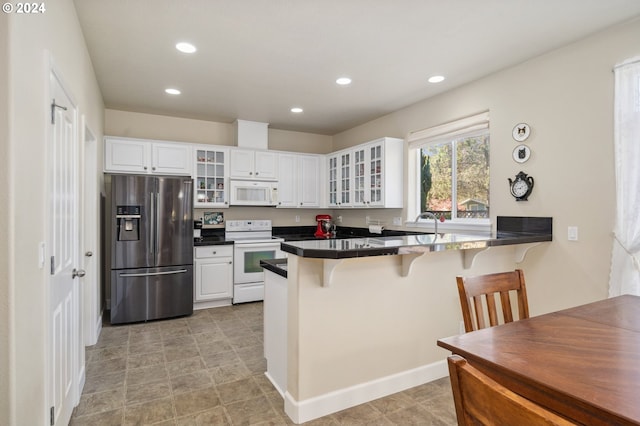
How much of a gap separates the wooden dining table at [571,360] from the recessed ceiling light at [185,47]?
2.82 m

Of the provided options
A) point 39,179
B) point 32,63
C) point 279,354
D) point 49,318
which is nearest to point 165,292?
point 279,354

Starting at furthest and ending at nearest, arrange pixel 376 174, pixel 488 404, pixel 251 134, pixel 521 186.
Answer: pixel 251 134 → pixel 376 174 → pixel 521 186 → pixel 488 404

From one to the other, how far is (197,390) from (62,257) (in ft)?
4.25

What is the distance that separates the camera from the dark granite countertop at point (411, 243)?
1921 mm

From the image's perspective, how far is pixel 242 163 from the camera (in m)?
5.03

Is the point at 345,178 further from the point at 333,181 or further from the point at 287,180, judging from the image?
the point at 287,180

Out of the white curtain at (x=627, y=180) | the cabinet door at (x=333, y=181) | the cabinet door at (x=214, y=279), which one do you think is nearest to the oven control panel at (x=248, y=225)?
the cabinet door at (x=214, y=279)

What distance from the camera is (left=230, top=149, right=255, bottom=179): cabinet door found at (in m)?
4.96

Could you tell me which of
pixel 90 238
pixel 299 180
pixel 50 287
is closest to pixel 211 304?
pixel 90 238

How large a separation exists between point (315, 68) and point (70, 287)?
260 cm

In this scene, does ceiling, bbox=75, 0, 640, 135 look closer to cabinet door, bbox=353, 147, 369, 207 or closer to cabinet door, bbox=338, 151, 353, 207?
cabinet door, bbox=353, 147, 369, 207

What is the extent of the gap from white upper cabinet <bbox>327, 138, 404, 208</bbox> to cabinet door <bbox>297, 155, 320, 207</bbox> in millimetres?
350

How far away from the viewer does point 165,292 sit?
13.3 ft

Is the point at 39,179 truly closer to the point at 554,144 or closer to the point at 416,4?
the point at 416,4
